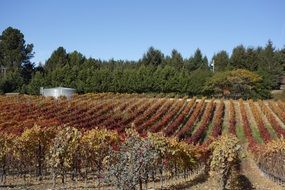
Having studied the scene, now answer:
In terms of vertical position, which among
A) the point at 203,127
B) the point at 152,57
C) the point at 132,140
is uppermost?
the point at 152,57

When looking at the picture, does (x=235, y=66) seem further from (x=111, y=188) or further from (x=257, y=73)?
(x=111, y=188)

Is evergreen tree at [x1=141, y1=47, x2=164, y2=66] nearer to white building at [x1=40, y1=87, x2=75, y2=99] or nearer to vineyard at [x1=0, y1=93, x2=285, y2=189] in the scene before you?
white building at [x1=40, y1=87, x2=75, y2=99]

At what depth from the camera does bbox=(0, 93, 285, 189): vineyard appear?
2128cm

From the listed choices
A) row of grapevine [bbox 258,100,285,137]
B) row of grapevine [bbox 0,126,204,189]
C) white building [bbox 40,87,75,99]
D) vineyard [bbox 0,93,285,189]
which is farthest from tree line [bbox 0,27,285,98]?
row of grapevine [bbox 0,126,204,189]

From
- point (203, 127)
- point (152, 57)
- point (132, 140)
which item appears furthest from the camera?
point (152, 57)

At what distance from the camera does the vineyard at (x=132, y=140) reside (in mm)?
21281

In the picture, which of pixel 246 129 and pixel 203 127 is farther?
pixel 246 129

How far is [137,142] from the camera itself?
58.7ft

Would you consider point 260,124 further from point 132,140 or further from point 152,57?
point 152,57

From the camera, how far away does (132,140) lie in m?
18.3

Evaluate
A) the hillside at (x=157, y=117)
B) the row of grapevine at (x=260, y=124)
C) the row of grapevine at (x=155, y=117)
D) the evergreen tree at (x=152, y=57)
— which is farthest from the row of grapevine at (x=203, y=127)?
the evergreen tree at (x=152, y=57)

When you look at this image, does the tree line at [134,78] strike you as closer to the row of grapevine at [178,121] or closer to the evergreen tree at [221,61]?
the evergreen tree at [221,61]

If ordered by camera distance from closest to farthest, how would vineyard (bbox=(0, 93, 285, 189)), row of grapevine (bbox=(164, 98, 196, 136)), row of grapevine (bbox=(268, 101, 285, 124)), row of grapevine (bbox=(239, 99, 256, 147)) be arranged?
1. vineyard (bbox=(0, 93, 285, 189))
2. row of grapevine (bbox=(239, 99, 256, 147))
3. row of grapevine (bbox=(164, 98, 196, 136))
4. row of grapevine (bbox=(268, 101, 285, 124))

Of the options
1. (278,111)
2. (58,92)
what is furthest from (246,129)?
(58,92)
